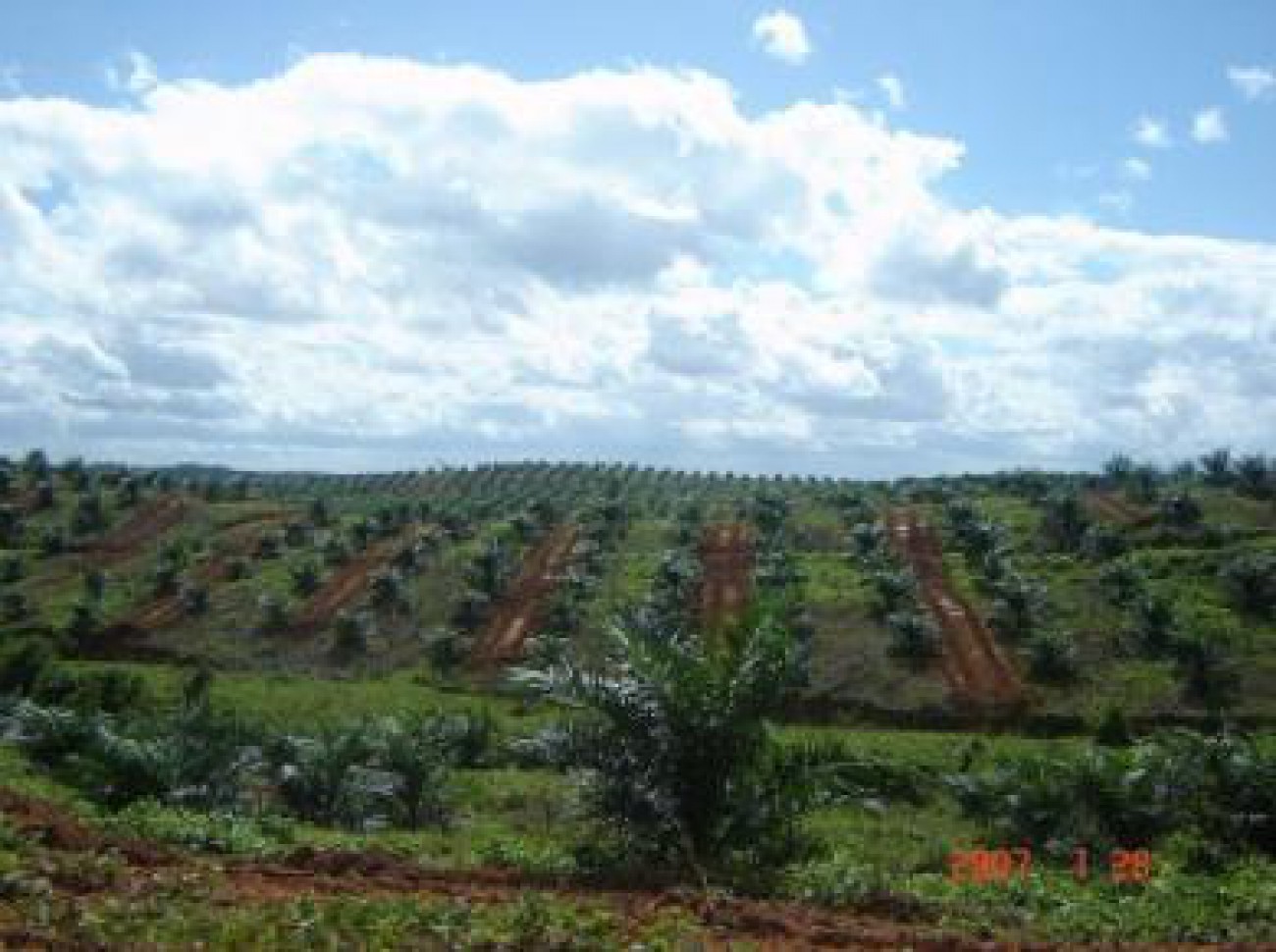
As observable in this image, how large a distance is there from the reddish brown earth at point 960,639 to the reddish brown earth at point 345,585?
20344 mm

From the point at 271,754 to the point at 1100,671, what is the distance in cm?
2416

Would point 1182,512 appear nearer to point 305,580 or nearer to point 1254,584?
point 1254,584

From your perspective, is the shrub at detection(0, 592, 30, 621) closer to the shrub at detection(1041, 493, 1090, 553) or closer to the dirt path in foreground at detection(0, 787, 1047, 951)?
the shrub at detection(1041, 493, 1090, 553)

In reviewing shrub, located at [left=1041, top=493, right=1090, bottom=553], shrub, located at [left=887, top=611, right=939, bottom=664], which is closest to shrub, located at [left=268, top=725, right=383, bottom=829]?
shrub, located at [left=887, top=611, right=939, bottom=664]

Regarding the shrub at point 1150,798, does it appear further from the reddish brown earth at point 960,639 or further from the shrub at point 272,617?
the shrub at point 272,617

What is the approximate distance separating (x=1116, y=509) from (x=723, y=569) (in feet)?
57.2

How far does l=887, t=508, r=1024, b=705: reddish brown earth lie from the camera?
38281 millimetres

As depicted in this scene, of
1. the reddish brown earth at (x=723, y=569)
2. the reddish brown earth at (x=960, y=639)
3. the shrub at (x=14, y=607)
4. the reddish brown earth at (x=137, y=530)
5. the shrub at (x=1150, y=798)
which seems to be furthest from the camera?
the reddish brown earth at (x=137, y=530)

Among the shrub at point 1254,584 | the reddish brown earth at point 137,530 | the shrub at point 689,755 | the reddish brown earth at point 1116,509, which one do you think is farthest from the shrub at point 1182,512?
Result: the reddish brown earth at point 137,530

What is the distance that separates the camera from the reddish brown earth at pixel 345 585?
5016cm

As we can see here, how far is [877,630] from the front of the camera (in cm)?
4322

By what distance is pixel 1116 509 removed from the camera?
195 ft

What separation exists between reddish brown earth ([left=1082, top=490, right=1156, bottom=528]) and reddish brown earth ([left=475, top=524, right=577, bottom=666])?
21525mm

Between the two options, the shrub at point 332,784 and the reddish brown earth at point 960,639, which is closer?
the shrub at point 332,784
